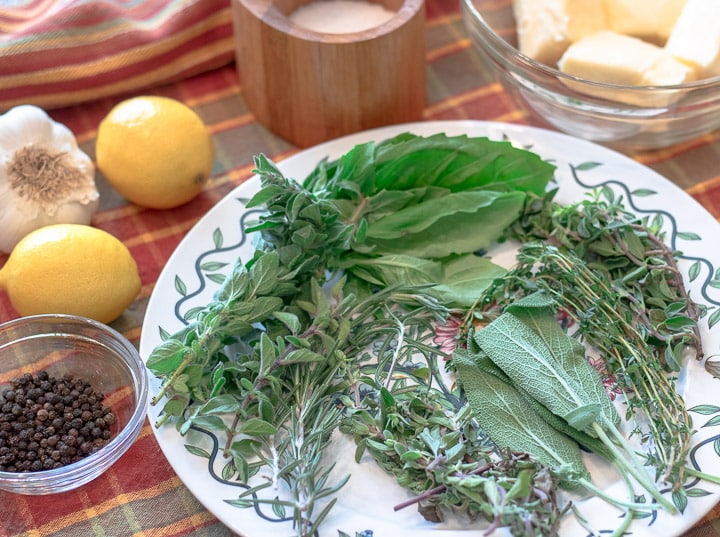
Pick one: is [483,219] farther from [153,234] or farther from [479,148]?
[153,234]

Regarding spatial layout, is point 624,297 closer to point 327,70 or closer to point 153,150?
point 327,70

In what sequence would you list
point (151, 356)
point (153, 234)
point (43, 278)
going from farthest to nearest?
1. point (153, 234)
2. point (43, 278)
3. point (151, 356)

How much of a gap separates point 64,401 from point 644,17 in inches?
41.8

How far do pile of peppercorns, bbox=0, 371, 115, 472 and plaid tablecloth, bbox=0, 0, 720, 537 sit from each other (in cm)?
6

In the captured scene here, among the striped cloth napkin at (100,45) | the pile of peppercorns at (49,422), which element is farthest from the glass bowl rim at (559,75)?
the pile of peppercorns at (49,422)

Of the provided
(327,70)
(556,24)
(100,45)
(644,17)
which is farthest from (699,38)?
(100,45)

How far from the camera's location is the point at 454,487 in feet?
3.03

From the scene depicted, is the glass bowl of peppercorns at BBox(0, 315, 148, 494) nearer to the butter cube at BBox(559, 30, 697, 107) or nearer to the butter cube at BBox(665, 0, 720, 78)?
the butter cube at BBox(559, 30, 697, 107)

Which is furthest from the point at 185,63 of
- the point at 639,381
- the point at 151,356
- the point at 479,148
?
the point at 639,381

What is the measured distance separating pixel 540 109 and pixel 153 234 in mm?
648

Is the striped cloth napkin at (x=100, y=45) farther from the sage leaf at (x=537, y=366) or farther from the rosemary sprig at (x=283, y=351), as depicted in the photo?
the sage leaf at (x=537, y=366)

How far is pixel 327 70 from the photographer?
1.34m

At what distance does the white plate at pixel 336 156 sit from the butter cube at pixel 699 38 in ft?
0.58

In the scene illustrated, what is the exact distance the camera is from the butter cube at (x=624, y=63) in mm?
1321
